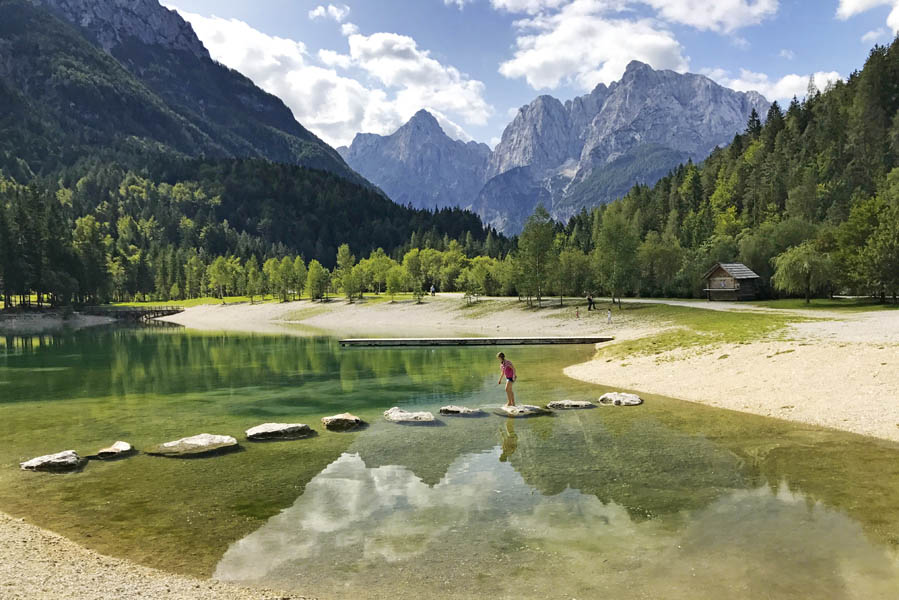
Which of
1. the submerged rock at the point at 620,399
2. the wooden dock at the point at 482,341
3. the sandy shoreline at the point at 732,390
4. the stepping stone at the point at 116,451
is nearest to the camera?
the sandy shoreline at the point at 732,390

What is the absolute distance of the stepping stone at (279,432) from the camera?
24109 millimetres

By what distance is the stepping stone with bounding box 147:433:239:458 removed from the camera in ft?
70.5

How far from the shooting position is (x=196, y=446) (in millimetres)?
22125

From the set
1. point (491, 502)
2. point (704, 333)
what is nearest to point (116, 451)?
point (491, 502)

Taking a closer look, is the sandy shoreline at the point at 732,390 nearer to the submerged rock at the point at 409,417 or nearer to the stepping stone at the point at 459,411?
the stepping stone at the point at 459,411

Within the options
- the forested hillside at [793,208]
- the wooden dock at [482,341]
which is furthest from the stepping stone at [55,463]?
the forested hillside at [793,208]

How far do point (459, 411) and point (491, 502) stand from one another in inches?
513

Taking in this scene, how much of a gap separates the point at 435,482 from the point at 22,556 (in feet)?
36.2

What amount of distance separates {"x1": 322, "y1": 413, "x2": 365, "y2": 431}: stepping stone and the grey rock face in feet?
27.3

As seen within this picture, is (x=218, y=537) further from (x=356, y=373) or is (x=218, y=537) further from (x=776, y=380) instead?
(x=356, y=373)

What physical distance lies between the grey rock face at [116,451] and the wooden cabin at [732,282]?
9373 centimetres

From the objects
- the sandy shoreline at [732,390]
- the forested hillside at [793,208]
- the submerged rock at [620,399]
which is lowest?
the submerged rock at [620,399]

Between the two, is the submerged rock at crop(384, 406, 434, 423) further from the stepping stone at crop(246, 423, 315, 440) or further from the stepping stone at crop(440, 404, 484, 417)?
the stepping stone at crop(246, 423, 315, 440)

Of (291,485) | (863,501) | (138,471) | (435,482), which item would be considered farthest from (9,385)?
(863,501)
